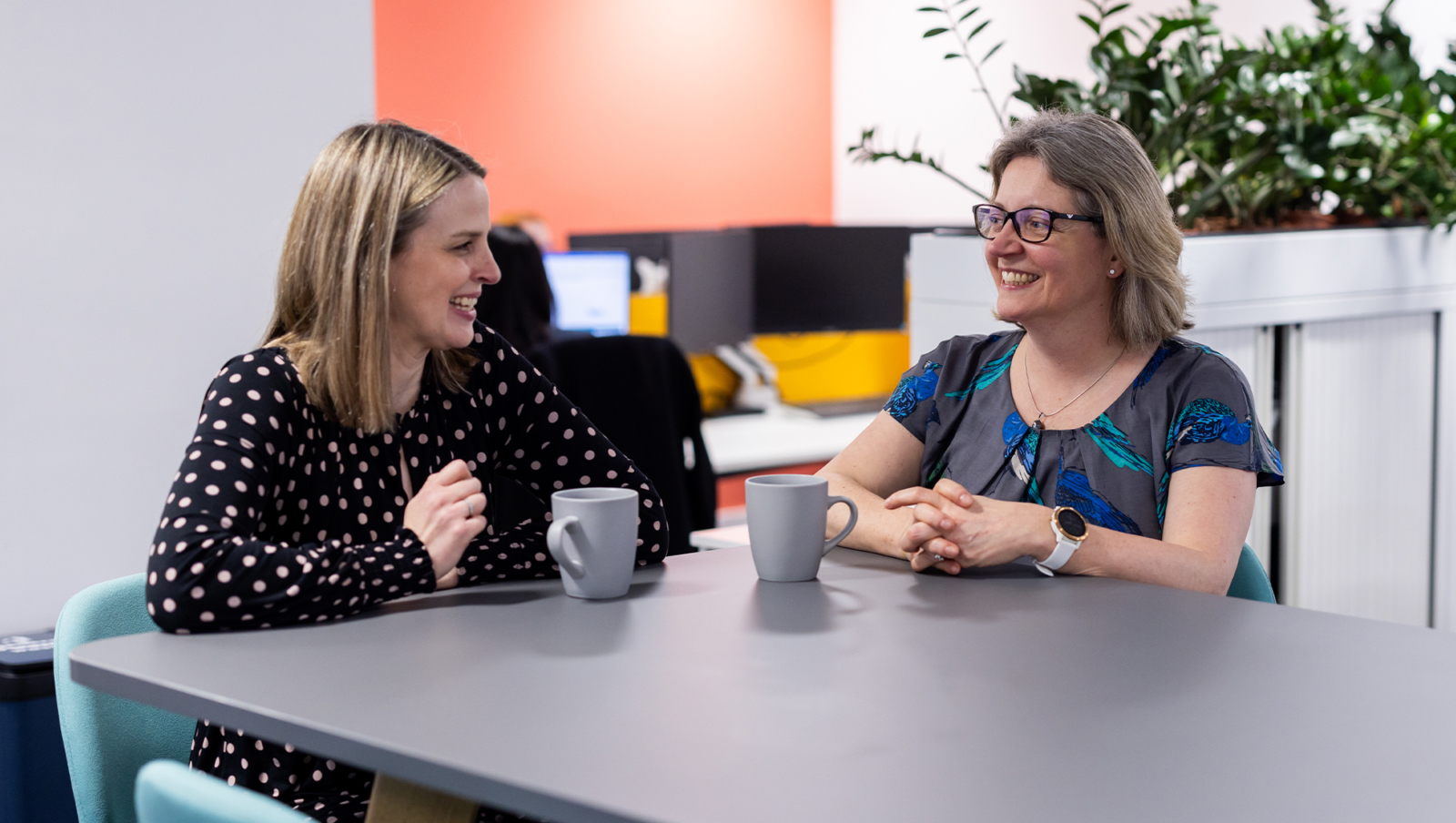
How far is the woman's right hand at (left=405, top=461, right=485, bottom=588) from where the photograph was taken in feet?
4.09

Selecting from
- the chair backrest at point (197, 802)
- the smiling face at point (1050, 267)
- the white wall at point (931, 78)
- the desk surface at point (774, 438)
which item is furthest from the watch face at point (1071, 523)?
the white wall at point (931, 78)

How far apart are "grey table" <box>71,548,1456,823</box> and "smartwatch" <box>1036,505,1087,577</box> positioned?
35mm

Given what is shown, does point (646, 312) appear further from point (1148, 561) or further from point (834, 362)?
point (1148, 561)

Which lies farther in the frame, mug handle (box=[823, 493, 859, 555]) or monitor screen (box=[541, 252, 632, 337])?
monitor screen (box=[541, 252, 632, 337])

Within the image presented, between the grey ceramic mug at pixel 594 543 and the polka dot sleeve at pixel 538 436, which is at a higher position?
the polka dot sleeve at pixel 538 436

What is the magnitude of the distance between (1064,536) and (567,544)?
50 centimetres

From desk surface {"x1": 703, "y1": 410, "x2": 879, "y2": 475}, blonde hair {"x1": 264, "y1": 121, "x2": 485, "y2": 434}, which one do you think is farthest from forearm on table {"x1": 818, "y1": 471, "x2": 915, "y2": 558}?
desk surface {"x1": 703, "y1": 410, "x2": 879, "y2": 475}

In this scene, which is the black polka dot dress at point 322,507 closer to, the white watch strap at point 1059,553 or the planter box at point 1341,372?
the white watch strap at point 1059,553

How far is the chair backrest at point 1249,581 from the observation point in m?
1.50

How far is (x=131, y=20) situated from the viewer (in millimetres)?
1890

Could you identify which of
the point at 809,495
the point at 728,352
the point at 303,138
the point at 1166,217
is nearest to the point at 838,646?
the point at 809,495

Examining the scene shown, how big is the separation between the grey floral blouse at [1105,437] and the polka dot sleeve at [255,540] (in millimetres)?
750

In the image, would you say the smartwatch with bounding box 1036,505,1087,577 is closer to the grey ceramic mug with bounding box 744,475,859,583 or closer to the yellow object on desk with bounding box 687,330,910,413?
the grey ceramic mug with bounding box 744,475,859,583

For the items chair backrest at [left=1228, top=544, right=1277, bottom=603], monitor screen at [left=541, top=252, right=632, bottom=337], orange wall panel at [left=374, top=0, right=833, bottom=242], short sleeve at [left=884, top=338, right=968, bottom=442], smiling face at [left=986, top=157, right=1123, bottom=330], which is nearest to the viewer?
chair backrest at [left=1228, top=544, right=1277, bottom=603]
